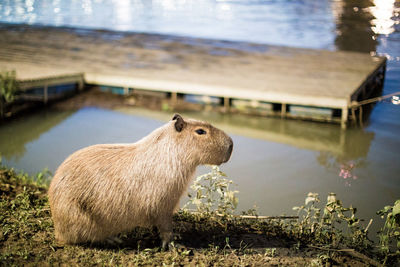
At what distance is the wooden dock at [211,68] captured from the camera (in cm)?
529

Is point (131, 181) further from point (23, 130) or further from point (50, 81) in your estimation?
point (50, 81)

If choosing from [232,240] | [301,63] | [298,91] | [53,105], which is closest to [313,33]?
[301,63]

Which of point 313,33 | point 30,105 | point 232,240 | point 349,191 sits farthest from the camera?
point 313,33

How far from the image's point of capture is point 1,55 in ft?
21.8

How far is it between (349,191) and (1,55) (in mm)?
5221

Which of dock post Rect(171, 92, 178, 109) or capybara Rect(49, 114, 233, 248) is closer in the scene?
capybara Rect(49, 114, 233, 248)

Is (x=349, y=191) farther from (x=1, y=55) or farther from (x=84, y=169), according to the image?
(x=1, y=55)

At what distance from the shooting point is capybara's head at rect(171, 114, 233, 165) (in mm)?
2201

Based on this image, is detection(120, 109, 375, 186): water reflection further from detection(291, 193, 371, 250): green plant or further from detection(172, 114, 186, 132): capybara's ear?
detection(172, 114, 186, 132): capybara's ear

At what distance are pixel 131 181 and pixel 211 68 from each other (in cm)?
421

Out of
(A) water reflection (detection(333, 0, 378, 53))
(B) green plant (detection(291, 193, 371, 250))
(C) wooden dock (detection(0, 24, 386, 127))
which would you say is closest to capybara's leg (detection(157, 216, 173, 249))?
(B) green plant (detection(291, 193, 371, 250))

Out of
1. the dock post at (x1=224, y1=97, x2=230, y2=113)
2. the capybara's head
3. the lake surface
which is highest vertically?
the capybara's head

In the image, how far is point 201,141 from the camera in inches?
86.7

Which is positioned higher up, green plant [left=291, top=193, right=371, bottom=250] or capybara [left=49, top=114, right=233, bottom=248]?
capybara [left=49, top=114, right=233, bottom=248]
